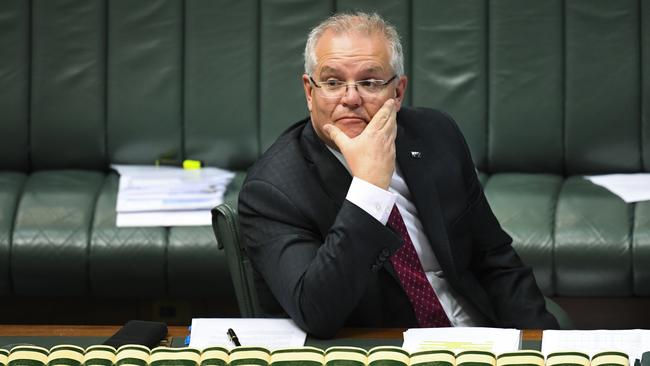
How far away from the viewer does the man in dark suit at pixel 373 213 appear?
8.04ft

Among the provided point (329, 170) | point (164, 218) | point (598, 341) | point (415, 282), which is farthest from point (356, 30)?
point (164, 218)

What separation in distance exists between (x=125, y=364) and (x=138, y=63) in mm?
3080

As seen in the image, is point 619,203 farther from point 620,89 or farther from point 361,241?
point 361,241

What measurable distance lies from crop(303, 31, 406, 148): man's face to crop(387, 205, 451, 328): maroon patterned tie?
223 mm

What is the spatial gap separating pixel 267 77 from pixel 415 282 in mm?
2159

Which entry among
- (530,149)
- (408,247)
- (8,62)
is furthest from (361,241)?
(8,62)

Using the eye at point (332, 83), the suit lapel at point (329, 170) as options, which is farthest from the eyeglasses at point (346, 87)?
the suit lapel at point (329, 170)

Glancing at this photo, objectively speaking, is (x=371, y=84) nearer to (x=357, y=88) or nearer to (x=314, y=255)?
(x=357, y=88)

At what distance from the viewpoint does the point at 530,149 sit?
15.4 feet

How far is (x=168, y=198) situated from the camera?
166 inches

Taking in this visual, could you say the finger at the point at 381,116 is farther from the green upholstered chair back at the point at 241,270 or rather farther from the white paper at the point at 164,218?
the white paper at the point at 164,218

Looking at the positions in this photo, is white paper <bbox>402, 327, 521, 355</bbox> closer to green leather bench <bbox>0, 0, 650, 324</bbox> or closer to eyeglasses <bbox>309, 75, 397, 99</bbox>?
eyeglasses <bbox>309, 75, 397, 99</bbox>

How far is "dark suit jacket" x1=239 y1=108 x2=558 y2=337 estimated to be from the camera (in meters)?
2.43

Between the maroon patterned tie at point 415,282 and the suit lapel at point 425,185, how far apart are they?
5 cm
